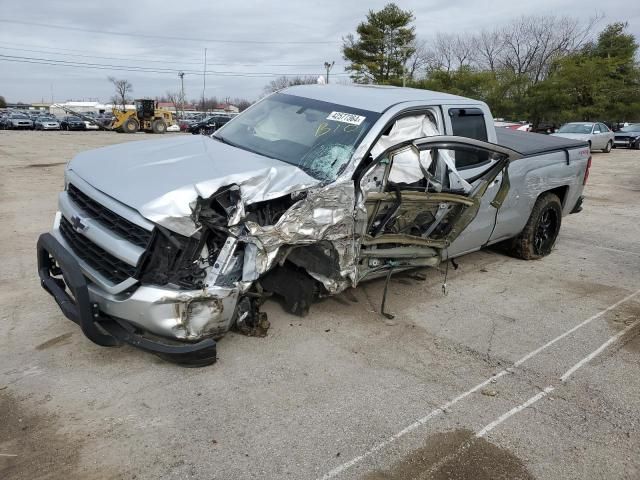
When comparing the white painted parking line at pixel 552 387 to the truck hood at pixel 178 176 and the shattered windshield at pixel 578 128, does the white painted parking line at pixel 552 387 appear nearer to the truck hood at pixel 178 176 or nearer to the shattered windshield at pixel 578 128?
the truck hood at pixel 178 176

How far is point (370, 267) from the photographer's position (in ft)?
13.8

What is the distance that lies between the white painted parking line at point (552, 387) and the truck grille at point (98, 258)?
2302mm

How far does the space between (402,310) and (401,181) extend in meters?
1.19

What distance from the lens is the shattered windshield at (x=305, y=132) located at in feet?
13.3

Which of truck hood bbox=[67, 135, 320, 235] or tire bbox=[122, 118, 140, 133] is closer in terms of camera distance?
truck hood bbox=[67, 135, 320, 235]

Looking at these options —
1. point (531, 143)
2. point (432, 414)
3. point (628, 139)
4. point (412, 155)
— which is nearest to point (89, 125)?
point (628, 139)

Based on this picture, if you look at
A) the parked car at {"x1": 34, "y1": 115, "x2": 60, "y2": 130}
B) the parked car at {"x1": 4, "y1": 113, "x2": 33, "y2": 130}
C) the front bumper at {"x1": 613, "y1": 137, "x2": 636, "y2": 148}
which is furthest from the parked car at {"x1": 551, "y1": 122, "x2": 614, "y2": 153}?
the parked car at {"x1": 4, "y1": 113, "x2": 33, "y2": 130}

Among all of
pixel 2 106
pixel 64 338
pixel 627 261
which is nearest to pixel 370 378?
pixel 64 338

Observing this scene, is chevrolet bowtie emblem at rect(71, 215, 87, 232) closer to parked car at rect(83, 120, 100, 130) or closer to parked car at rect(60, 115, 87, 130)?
parked car at rect(83, 120, 100, 130)

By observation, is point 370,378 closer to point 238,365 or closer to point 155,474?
point 238,365

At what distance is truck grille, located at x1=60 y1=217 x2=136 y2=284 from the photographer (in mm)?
3215

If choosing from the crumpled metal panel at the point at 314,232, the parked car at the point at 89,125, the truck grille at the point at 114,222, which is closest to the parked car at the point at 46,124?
the parked car at the point at 89,125

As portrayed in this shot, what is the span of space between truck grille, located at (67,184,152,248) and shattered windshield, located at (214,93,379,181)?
1338mm

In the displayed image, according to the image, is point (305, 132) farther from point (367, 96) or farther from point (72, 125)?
point (72, 125)
